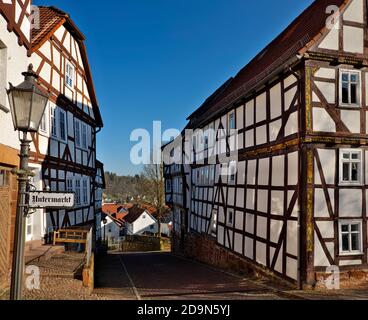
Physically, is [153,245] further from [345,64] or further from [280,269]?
[345,64]

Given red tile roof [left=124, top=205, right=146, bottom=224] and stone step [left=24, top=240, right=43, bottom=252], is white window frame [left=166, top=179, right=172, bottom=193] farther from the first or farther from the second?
red tile roof [left=124, top=205, right=146, bottom=224]

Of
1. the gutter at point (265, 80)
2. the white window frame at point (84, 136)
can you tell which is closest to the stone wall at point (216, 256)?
the gutter at point (265, 80)

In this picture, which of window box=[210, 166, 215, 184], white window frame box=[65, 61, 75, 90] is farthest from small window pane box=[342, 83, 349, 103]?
white window frame box=[65, 61, 75, 90]

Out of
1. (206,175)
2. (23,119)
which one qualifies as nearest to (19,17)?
(23,119)

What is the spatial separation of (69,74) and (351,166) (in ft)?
43.3

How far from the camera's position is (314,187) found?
35.0 ft

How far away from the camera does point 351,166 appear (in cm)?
1118

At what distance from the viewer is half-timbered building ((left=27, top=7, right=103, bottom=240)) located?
13.0m

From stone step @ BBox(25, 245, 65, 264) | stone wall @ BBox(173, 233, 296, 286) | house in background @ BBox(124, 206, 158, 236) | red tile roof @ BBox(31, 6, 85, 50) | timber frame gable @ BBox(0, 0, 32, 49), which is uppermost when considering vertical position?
red tile roof @ BBox(31, 6, 85, 50)

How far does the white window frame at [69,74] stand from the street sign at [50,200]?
42.6 feet

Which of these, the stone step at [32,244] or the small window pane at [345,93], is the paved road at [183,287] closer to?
the stone step at [32,244]

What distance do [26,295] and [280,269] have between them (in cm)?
807

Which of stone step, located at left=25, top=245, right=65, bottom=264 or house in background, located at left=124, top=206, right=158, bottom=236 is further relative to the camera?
house in background, located at left=124, top=206, right=158, bottom=236

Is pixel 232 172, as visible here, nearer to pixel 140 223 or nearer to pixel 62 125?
pixel 62 125
